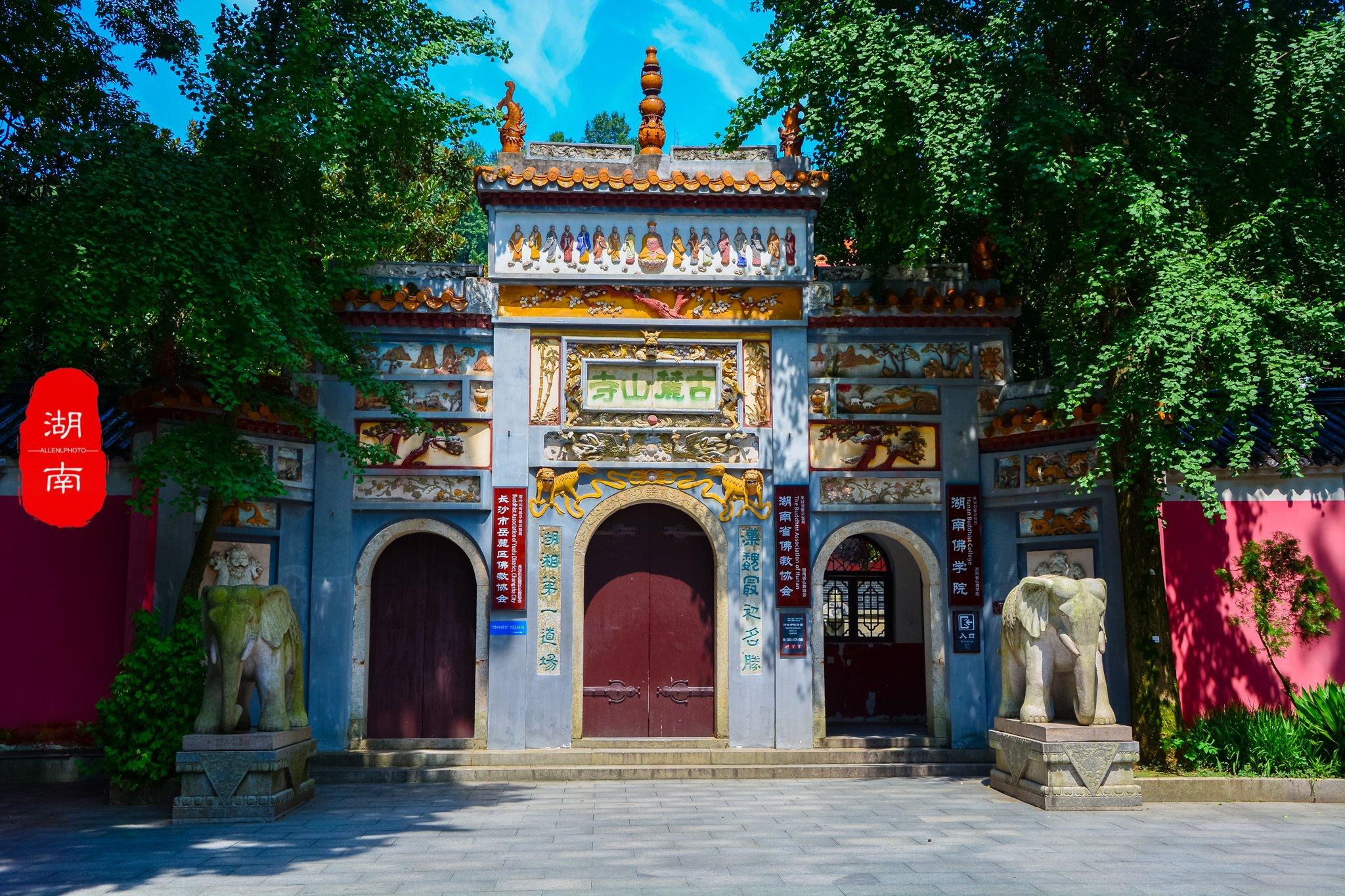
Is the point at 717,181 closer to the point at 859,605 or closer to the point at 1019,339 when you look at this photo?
the point at 1019,339

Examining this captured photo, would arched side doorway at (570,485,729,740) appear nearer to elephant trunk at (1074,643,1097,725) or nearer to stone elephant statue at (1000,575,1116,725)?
stone elephant statue at (1000,575,1116,725)

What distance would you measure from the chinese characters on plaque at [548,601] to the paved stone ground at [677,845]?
185 cm

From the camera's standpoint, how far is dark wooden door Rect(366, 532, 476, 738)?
1178 centimetres

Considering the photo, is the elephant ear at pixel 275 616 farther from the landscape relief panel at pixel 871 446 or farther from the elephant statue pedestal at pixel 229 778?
the landscape relief panel at pixel 871 446

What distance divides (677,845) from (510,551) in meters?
4.77

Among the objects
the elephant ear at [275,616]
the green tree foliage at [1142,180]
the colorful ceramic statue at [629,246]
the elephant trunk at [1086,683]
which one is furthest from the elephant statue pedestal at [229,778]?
the green tree foliage at [1142,180]

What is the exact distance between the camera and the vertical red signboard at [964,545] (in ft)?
39.1

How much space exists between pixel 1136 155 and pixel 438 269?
739 cm

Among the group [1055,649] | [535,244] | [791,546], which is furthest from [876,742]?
[535,244]

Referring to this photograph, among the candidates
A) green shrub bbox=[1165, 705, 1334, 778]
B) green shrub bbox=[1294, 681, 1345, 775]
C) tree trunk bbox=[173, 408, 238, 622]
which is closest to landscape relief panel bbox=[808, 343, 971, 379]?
green shrub bbox=[1165, 705, 1334, 778]

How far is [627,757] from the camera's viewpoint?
1120 centimetres

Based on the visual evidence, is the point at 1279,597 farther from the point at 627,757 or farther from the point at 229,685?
the point at 229,685

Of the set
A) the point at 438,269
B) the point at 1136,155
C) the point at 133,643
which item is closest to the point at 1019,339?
the point at 1136,155

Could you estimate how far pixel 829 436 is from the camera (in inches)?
480
